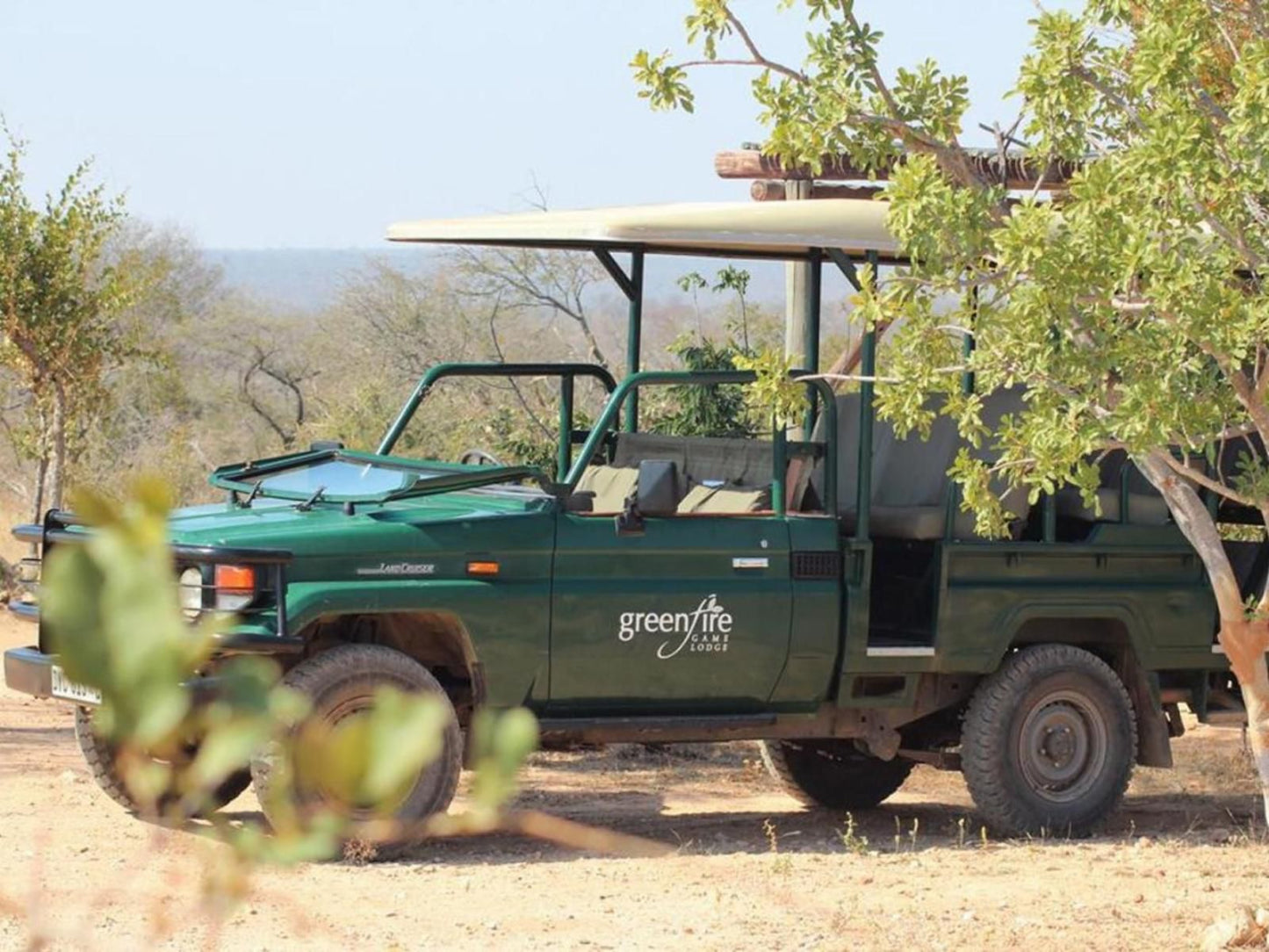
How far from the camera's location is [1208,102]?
18.7 feet

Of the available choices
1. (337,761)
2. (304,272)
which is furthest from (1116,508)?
(304,272)

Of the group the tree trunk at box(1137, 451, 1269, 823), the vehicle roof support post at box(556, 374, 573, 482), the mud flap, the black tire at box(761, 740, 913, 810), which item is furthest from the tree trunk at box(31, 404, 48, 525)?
the tree trunk at box(1137, 451, 1269, 823)

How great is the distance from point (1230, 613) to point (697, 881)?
1771 millimetres

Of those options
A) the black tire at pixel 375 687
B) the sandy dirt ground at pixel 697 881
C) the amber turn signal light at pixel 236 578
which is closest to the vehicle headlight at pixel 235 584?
the amber turn signal light at pixel 236 578

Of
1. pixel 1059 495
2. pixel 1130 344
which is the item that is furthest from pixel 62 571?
pixel 1059 495

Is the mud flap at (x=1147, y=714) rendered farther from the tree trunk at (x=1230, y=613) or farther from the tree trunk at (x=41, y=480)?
the tree trunk at (x=41, y=480)

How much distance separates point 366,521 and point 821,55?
199 centimetres

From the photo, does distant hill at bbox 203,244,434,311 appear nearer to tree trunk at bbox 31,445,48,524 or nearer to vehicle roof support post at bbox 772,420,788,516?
tree trunk at bbox 31,445,48,524

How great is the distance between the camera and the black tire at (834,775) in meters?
8.28

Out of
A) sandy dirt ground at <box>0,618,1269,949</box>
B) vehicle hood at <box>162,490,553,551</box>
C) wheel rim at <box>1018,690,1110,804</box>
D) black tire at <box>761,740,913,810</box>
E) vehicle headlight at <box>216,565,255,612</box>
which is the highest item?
vehicle hood at <box>162,490,553,551</box>

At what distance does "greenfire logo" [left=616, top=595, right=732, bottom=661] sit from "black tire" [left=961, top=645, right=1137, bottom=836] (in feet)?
3.58

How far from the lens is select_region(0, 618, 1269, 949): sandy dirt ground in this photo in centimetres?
567

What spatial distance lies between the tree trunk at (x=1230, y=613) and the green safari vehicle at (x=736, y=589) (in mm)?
854

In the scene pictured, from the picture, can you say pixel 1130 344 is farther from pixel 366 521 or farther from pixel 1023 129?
pixel 366 521
